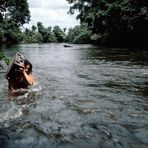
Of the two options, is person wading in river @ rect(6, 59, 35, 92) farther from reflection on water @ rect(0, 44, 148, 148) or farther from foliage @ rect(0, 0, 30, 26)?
foliage @ rect(0, 0, 30, 26)

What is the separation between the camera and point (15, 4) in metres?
52.0

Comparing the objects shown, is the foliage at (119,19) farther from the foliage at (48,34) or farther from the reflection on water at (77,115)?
the foliage at (48,34)

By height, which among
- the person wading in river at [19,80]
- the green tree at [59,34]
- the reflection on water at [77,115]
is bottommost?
the green tree at [59,34]

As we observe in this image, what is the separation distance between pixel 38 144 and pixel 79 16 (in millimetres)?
37469

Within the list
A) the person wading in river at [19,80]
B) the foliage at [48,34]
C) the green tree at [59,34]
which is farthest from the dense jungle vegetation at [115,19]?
the green tree at [59,34]

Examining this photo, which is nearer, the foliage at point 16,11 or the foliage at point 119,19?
the foliage at point 119,19

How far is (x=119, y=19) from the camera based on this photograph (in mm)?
31766

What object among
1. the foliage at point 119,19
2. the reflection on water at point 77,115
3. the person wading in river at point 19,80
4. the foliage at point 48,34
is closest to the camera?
the reflection on water at point 77,115

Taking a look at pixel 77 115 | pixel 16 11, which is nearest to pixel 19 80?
pixel 77 115

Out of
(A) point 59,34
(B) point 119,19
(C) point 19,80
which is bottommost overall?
(A) point 59,34

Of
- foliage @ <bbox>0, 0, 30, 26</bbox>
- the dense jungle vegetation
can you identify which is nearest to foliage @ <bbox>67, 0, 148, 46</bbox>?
the dense jungle vegetation

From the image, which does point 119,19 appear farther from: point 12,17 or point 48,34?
point 48,34

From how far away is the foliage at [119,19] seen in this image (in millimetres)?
29939

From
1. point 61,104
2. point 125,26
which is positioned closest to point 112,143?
point 61,104
